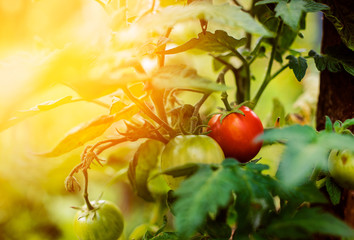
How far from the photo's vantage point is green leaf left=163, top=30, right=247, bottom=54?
0.58 metres

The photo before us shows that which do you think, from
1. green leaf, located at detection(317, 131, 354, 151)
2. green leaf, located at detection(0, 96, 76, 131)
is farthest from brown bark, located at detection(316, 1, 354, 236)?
green leaf, located at detection(0, 96, 76, 131)

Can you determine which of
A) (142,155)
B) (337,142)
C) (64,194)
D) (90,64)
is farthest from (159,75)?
(64,194)

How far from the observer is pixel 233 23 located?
1.26 feet

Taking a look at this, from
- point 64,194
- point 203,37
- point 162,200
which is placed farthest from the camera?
point 64,194

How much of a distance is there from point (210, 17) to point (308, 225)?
261 millimetres

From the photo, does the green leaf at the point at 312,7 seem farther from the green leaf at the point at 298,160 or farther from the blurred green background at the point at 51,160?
the blurred green background at the point at 51,160

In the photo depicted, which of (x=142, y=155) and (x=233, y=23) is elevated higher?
(x=233, y=23)

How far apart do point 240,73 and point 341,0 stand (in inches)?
12.1

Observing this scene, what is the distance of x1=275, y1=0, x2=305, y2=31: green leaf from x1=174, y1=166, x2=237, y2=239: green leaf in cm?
23

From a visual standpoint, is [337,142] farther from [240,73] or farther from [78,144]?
[240,73]

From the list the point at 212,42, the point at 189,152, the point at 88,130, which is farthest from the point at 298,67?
the point at 88,130

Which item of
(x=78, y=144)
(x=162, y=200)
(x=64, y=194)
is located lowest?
(x=64, y=194)

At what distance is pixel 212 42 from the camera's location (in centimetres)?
66

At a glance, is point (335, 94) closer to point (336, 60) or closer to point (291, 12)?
point (336, 60)
